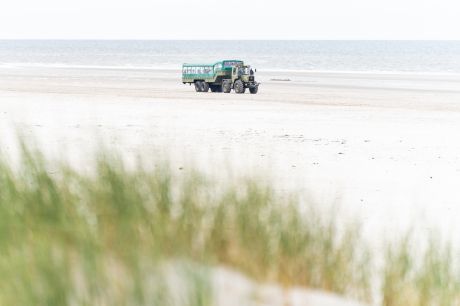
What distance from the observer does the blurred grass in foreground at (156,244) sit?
10.6 ft

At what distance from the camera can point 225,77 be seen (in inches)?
1266

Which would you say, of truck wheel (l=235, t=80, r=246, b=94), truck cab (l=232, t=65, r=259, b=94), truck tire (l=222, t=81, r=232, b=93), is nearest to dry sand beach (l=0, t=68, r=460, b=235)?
truck wheel (l=235, t=80, r=246, b=94)

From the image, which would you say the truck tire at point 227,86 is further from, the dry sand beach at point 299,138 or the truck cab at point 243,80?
the dry sand beach at point 299,138

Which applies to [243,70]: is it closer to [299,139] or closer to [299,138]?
[299,138]

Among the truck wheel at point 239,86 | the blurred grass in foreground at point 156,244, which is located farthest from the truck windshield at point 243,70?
the blurred grass in foreground at point 156,244

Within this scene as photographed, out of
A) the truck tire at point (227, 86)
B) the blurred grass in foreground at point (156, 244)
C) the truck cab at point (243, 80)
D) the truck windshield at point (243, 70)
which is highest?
the blurred grass in foreground at point (156, 244)

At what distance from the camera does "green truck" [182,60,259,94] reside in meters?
31.2

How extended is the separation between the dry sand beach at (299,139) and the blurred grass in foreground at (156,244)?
29 cm

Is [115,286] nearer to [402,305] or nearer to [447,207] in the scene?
[402,305]

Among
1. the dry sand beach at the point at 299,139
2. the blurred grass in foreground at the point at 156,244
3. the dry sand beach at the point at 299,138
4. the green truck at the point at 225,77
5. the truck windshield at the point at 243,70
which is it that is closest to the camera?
the blurred grass in foreground at the point at 156,244

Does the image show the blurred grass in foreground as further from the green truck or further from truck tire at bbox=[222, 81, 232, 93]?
truck tire at bbox=[222, 81, 232, 93]

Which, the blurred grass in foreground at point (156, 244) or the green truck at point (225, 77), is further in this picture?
the green truck at point (225, 77)

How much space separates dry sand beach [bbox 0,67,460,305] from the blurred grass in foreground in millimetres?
288

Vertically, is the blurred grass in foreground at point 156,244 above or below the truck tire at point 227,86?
above
